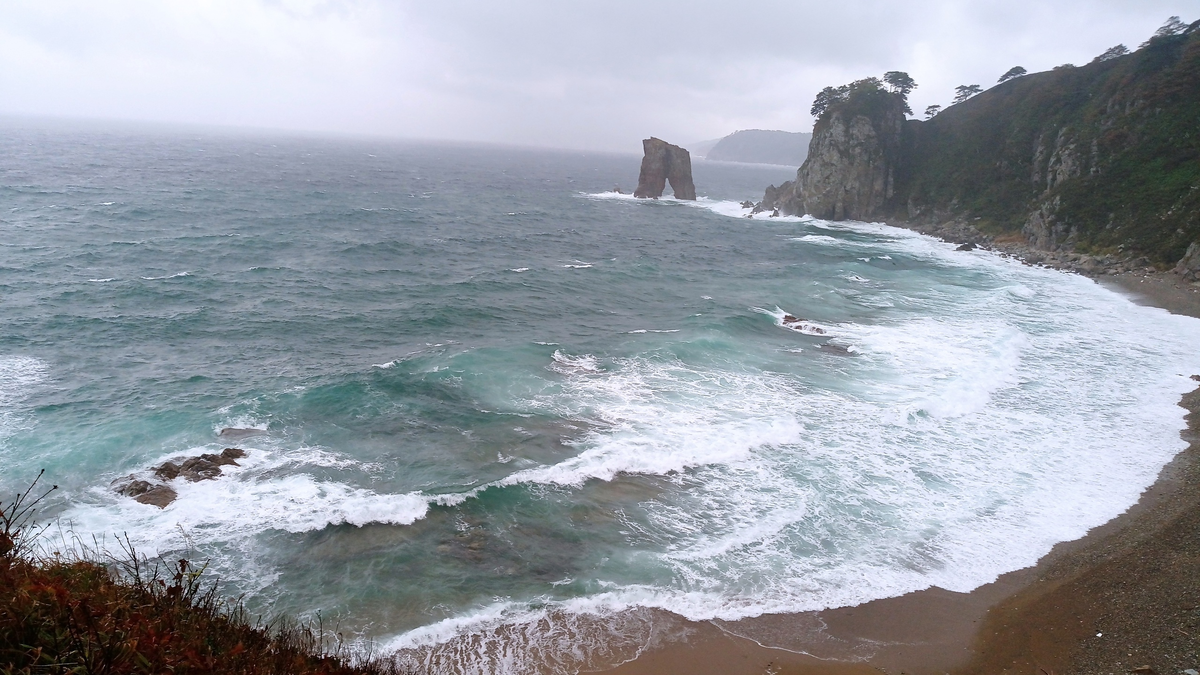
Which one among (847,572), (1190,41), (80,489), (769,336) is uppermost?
(1190,41)

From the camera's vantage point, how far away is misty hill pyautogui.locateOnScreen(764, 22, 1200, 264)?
5319 cm

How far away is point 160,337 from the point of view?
28625 millimetres

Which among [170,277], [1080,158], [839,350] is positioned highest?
[1080,158]

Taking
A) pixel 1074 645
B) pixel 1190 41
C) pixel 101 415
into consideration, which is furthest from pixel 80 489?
pixel 1190 41

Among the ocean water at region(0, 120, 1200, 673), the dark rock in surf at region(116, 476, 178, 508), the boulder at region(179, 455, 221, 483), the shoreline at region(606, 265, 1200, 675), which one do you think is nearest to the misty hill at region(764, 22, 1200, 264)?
the ocean water at region(0, 120, 1200, 673)

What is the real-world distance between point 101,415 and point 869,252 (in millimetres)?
60251

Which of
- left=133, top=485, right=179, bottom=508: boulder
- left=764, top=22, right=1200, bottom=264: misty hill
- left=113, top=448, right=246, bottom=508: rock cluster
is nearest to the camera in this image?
left=133, top=485, right=179, bottom=508: boulder

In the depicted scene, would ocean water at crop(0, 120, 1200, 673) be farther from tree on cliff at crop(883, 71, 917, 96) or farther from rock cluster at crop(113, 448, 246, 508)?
tree on cliff at crop(883, 71, 917, 96)

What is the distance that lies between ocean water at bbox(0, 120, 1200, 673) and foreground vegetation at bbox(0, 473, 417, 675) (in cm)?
590

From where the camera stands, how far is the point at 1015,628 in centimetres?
1334

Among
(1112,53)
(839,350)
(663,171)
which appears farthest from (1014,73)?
(839,350)

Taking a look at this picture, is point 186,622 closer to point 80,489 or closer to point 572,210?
point 80,489

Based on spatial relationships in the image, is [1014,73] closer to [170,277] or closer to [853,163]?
[853,163]

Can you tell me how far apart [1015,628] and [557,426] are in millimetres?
13924
